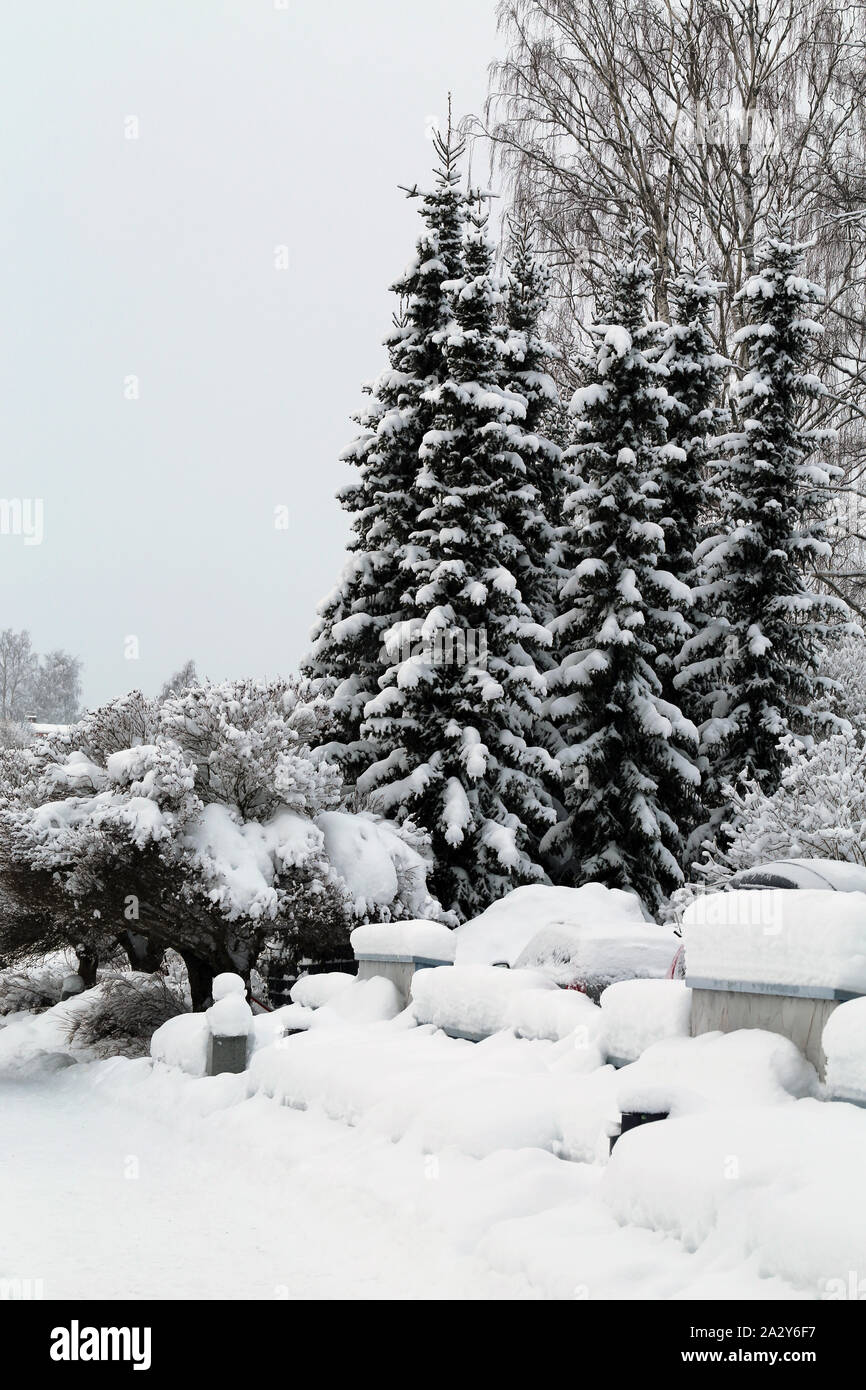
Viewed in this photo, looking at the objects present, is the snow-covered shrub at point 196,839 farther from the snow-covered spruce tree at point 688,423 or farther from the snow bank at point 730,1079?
the snow-covered spruce tree at point 688,423

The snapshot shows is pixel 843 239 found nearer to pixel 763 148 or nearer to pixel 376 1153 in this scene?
pixel 763 148

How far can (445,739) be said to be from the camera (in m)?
20.8

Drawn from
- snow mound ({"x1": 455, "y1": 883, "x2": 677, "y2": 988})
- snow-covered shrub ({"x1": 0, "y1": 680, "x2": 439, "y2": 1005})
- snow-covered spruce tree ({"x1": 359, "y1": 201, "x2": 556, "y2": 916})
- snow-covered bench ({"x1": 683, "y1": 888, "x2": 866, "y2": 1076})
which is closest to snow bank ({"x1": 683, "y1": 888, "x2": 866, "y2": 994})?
snow-covered bench ({"x1": 683, "y1": 888, "x2": 866, "y2": 1076})

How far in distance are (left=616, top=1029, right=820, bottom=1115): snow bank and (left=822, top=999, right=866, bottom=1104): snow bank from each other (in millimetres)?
355

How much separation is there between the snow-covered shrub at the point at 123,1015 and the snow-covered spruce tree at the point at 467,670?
5.58 metres

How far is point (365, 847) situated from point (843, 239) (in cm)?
1809

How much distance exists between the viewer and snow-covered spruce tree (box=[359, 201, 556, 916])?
20.3 meters

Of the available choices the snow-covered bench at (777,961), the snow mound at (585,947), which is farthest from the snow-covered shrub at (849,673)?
the snow-covered bench at (777,961)

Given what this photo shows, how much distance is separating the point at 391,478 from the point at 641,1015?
53.7ft

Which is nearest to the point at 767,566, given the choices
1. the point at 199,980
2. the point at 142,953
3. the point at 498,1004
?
the point at 142,953

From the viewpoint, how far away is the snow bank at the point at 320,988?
40.7 feet

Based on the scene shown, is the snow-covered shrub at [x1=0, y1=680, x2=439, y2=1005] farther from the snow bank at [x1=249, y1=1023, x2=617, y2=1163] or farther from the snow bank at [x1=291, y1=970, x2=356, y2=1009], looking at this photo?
the snow bank at [x1=249, y1=1023, x2=617, y2=1163]

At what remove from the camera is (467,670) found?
67.9 ft
